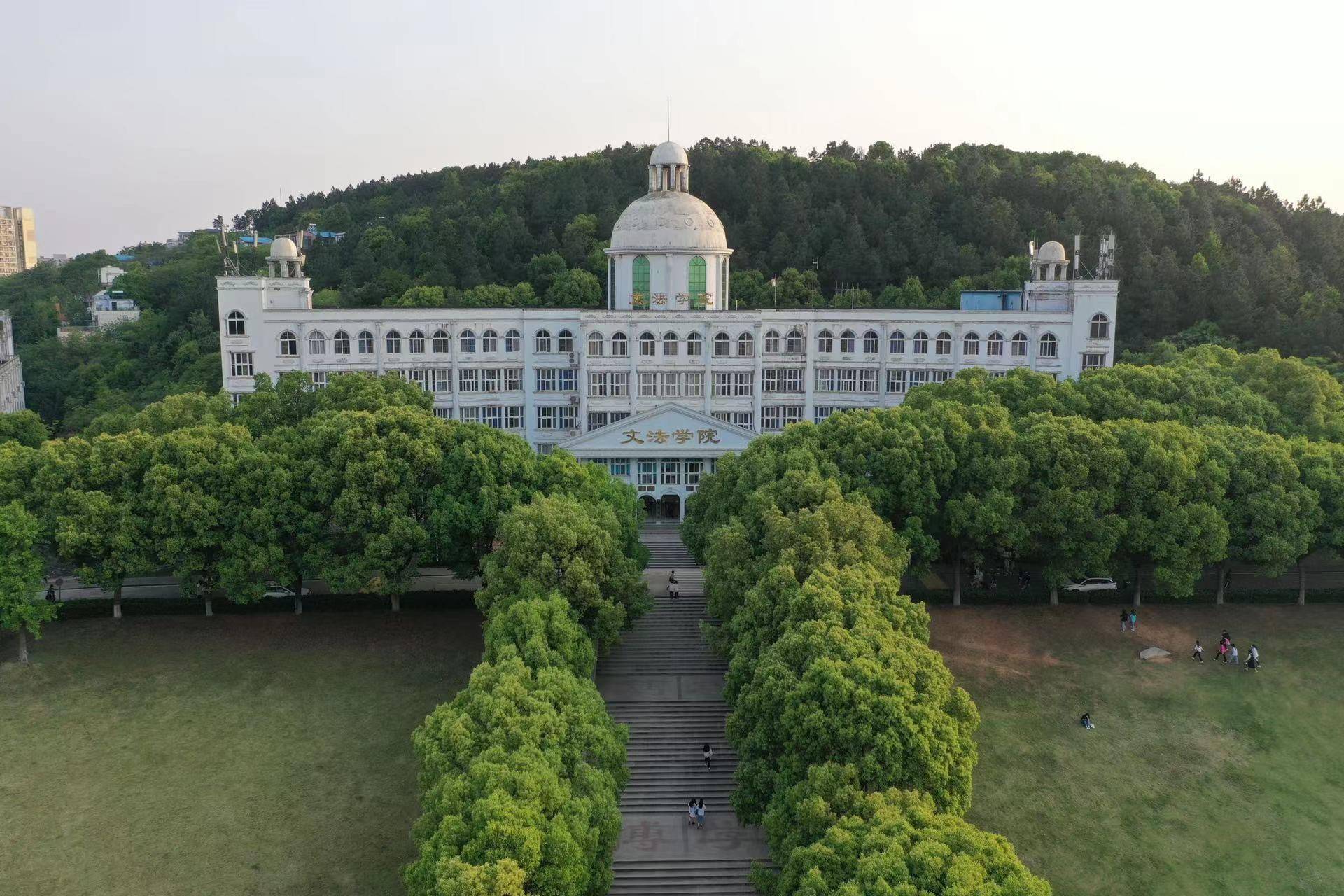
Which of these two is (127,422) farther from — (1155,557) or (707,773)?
(1155,557)

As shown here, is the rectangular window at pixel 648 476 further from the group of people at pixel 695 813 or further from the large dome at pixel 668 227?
the group of people at pixel 695 813

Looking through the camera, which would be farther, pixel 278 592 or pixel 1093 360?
pixel 1093 360

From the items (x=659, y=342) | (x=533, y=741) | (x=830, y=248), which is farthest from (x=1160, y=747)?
(x=830, y=248)

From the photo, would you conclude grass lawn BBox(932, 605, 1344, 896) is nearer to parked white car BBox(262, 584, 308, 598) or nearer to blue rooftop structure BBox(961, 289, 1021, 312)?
parked white car BBox(262, 584, 308, 598)

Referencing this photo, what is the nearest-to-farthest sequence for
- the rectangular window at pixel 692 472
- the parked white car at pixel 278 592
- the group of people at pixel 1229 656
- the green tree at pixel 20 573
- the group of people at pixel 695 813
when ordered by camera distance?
the group of people at pixel 695 813 → the green tree at pixel 20 573 → the group of people at pixel 1229 656 → the parked white car at pixel 278 592 → the rectangular window at pixel 692 472

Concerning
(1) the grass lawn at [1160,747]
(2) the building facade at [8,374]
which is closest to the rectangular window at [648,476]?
(1) the grass lawn at [1160,747]

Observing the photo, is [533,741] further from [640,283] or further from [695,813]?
[640,283]
